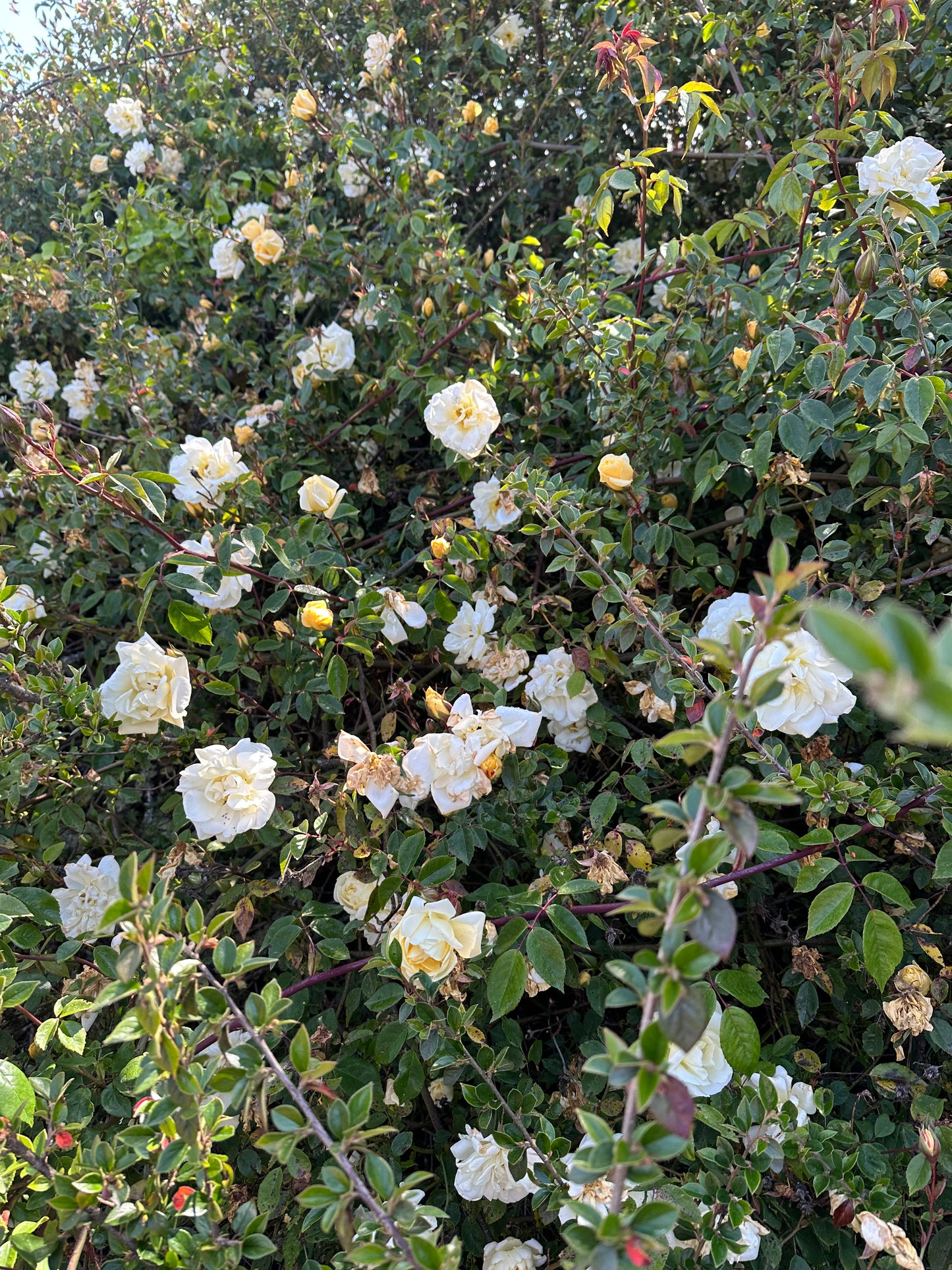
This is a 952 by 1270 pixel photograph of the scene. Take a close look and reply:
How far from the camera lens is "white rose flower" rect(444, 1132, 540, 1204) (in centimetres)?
109

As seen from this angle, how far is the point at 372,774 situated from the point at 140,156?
265 centimetres

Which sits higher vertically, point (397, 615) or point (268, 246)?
point (268, 246)

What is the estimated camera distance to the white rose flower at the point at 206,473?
161cm

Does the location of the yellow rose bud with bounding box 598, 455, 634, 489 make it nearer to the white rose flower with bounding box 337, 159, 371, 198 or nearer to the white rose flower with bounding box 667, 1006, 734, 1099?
the white rose flower with bounding box 667, 1006, 734, 1099

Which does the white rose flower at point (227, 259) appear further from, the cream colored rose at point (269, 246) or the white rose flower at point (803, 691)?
the white rose flower at point (803, 691)

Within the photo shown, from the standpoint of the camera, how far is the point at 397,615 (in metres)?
1.42

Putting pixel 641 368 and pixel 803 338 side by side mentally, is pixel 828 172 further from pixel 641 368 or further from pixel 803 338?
pixel 641 368

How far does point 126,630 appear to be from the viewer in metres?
1.81

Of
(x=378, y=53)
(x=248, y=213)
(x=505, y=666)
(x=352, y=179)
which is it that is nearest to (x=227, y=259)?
(x=248, y=213)

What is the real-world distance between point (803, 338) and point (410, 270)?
910mm

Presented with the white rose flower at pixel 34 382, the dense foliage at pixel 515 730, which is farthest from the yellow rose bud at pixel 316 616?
the white rose flower at pixel 34 382

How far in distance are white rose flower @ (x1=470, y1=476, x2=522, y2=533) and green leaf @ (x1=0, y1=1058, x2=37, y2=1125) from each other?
3.57 ft

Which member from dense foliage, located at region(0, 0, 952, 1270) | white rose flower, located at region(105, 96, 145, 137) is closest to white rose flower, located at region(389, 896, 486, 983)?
dense foliage, located at region(0, 0, 952, 1270)

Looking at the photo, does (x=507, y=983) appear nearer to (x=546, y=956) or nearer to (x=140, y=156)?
(x=546, y=956)
